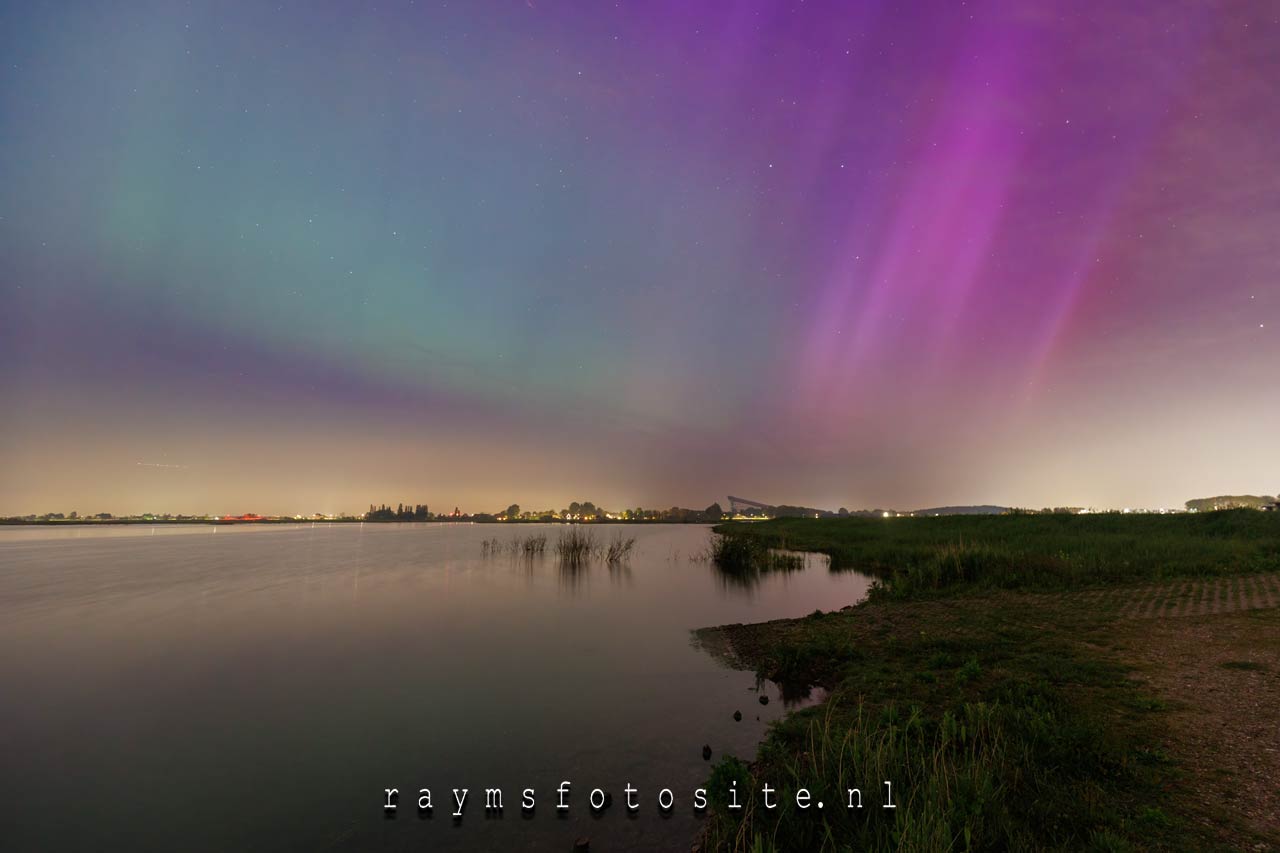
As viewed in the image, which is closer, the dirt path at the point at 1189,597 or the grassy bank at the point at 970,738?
the grassy bank at the point at 970,738

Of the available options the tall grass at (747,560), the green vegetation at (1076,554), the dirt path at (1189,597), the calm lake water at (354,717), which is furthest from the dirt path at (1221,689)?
the tall grass at (747,560)

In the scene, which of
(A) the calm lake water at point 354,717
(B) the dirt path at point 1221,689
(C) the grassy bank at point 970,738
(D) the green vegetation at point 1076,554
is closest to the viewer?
(C) the grassy bank at point 970,738

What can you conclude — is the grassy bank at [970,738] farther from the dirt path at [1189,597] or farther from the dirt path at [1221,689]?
the dirt path at [1189,597]

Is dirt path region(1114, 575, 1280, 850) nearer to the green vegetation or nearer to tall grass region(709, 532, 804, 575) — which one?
the green vegetation

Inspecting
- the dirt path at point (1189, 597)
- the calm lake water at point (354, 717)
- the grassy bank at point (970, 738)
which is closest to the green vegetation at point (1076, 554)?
the dirt path at point (1189, 597)

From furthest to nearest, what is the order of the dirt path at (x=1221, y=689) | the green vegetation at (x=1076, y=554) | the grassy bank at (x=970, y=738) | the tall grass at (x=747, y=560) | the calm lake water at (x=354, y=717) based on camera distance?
the tall grass at (x=747, y=560) < the green vegetation at (x=1076, y=554) < the calm lake water at (x=354, y=717) < the dirt path at (x=1221, y=689) < the grassy bank at (x=970, y=738)

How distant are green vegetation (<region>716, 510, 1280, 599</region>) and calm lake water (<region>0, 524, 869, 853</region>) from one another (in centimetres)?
614

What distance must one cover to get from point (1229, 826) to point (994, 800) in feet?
7.72

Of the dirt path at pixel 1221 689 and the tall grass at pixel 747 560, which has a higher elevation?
the dirt path at pixel 1221 689

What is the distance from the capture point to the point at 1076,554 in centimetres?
2820

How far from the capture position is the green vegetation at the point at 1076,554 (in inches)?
962

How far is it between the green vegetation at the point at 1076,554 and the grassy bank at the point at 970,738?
2781mm

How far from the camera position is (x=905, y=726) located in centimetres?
877

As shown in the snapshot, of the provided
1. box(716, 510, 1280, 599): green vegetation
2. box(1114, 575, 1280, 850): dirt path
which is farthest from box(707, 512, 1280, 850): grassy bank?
box(716, 510, 1280, 599): green vegetation
